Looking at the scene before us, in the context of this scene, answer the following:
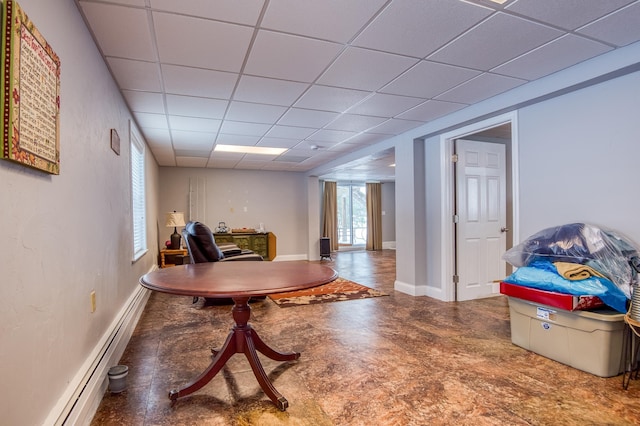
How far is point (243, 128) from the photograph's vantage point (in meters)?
4.39

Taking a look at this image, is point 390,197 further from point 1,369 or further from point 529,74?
point 1,369

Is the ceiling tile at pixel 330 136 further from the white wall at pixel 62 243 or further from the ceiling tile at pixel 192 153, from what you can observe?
the white wall at pixel 62 243

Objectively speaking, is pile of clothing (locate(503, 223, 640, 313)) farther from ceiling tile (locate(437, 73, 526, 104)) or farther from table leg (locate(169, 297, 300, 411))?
table leg (locate(169, 297, 300, 411))

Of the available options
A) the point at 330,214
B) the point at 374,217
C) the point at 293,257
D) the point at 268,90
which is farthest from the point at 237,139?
the point at 374,217

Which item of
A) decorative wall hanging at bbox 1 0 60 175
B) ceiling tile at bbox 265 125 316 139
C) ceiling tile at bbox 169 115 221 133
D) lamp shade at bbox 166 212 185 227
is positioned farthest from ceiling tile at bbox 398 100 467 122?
A: lamp shade at bbox 166 212 185 227

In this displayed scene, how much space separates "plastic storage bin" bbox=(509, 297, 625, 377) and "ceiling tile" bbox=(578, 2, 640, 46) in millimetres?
1800

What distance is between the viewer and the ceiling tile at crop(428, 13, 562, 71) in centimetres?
209

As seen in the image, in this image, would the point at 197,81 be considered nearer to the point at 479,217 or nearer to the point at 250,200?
the point at 479,217

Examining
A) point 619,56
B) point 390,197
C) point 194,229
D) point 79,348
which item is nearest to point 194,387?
point 79,348

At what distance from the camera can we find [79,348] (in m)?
1.81

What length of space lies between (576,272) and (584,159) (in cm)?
97

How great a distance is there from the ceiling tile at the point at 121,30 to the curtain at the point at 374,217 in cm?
878

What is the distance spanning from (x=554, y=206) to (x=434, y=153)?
1.73 meters

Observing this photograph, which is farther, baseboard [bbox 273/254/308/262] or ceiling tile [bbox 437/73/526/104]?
baseboard [bbox 273/254/308/262]
